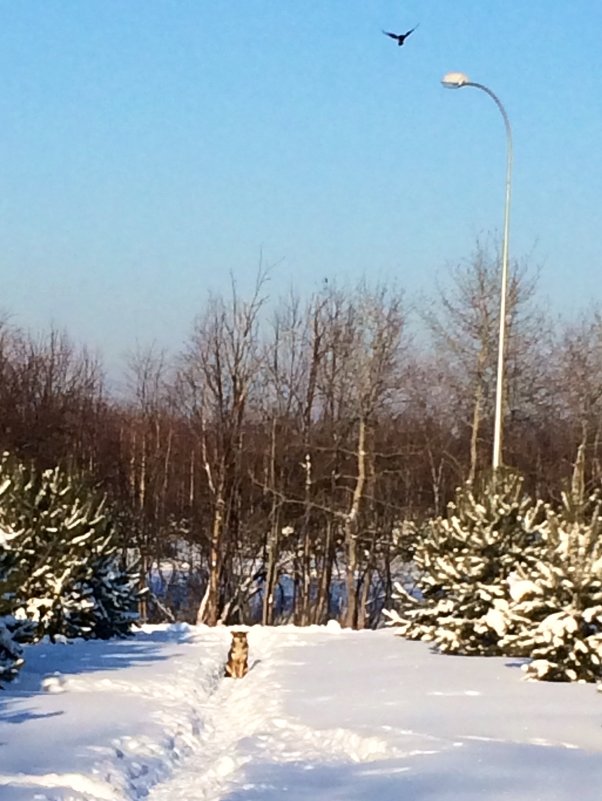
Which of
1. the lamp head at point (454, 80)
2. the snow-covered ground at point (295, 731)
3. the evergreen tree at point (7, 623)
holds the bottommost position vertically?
the snow-covered ground at point (295, 731)

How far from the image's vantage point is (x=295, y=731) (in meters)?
9.81

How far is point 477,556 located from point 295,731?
6.33 metres

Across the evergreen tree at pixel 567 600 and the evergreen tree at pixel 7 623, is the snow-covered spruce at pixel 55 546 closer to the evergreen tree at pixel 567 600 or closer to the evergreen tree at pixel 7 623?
the evergreen tree at pixel 7 623

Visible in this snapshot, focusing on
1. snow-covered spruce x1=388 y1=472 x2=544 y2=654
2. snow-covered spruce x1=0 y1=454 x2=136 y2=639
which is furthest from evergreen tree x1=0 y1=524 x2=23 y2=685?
snow-covered spruce x1=388 y1=472 x2=544 y2=654

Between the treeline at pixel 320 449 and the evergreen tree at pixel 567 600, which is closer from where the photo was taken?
the evergreen tree at pixel 567 600

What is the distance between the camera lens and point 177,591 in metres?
42.3

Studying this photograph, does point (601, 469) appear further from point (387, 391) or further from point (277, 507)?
point (277, 507)

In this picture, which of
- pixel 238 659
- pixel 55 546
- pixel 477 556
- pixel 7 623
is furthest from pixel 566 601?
pixel 55 546

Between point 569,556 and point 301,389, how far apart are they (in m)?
23.9

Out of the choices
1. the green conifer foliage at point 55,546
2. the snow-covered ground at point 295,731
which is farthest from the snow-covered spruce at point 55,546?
the snow-covered ground at point 295,731

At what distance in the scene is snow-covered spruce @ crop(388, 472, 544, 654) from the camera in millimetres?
15336

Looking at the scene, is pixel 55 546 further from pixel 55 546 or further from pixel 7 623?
pixel 7 623

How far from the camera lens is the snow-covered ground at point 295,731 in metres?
7.22

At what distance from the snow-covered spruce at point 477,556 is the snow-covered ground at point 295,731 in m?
0.60
